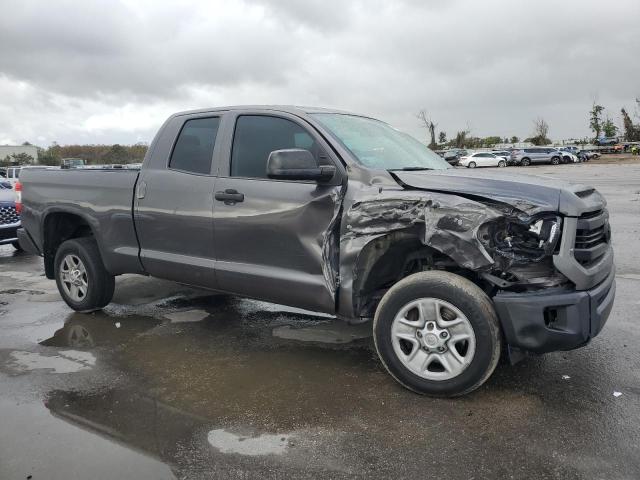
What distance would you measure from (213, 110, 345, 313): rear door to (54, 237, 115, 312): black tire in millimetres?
1655

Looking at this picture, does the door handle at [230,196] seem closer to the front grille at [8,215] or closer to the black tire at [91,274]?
the black tire at [91,274]

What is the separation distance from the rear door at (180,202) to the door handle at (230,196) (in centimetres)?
13

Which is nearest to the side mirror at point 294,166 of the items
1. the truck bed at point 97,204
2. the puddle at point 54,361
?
the truck bed at point 97,204

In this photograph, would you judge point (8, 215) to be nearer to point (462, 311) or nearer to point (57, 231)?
point (57, 231)

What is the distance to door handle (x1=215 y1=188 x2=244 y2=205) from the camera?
4.18 m

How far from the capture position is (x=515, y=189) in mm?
3311

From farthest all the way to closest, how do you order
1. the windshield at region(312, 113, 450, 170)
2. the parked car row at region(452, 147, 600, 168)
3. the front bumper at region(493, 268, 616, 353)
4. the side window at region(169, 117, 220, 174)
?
the parked car row at region(452, 147, 600, 168), the side window at region(169, 117, 220, 174), the windshield at region(312, 113, 450, 170), the front bumper at region(493, 268, 616, 353)

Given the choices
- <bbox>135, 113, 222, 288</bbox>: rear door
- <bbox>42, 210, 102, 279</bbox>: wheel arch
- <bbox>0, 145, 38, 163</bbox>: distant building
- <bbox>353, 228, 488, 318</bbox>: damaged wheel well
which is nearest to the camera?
<bbox>353, 228, 488, 318</bbox>: damaged wheel well

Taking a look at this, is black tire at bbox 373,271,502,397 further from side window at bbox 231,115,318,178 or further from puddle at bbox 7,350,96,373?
puddle at bbox 7,350,96,373

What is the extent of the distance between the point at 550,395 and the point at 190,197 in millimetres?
3017

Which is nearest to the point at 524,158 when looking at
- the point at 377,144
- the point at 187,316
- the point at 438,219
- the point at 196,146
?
A: the point at 187,316

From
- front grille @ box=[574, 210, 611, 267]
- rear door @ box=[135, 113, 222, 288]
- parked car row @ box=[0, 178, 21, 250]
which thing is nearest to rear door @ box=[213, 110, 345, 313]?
rear door @ box=[135, 113, 222, 288]

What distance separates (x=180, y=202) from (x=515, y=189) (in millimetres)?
2639

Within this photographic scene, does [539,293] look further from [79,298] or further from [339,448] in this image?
[79,298]
